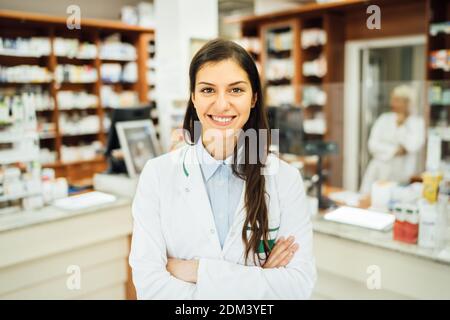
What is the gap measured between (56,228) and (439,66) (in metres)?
4.27

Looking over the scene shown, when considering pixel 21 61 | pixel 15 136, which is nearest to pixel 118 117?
pixel 15 136

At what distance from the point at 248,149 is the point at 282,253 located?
1.16ft

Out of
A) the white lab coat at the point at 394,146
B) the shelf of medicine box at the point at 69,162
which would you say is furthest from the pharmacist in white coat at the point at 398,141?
the shelf of medicine box at the point at 69,162

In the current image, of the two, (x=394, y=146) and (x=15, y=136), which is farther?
(x=394, y=146)

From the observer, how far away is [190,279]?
4.40 ft

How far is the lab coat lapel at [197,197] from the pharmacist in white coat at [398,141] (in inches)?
127

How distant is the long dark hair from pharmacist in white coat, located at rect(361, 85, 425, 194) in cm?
311

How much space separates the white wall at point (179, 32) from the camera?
17.5ft

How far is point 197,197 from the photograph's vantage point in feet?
4.52

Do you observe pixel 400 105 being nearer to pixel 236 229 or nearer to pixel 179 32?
pixel 179 32

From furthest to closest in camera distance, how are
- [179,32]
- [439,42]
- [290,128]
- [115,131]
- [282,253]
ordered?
[179,32] → [439,42] → [115,131] → [290,128] → [282,253]

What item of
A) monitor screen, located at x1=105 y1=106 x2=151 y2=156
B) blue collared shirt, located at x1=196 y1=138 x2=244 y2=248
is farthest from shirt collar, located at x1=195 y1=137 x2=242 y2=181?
monitor screen, located at x1=105 y1=106 x2=151 y2=156

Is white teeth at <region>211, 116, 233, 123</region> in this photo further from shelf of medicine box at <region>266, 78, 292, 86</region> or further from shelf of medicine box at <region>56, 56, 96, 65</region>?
shelf of medicine box at <region>56, 56, 96, 65</region>
